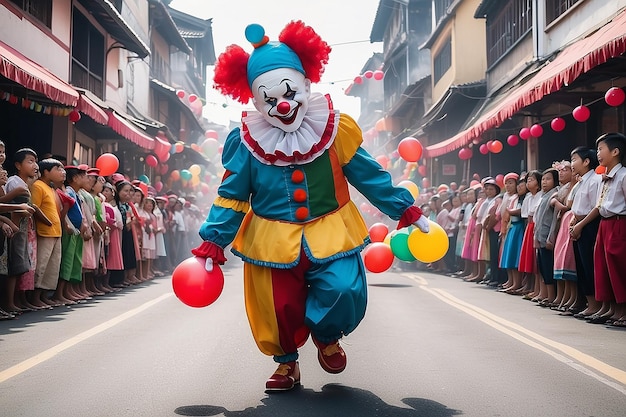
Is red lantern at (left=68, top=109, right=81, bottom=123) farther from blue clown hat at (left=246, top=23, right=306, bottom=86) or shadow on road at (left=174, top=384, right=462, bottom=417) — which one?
shadow on road at (left=174, top=384, right=462, bottom=417)

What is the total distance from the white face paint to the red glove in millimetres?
874

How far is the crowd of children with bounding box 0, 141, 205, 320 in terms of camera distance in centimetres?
1045

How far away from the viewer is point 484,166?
29297mm

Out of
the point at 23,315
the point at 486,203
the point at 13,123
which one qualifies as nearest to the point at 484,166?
the point at 486,203

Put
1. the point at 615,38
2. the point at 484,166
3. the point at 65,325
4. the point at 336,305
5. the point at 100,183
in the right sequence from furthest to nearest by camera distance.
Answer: the point at 484,166, the point at 100,183, the point at 615,38, the point at 65,325, the point at 336,305

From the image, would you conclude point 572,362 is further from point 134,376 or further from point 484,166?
point 484,166

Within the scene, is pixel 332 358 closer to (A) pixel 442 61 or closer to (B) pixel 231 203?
(B) pixel 231 203

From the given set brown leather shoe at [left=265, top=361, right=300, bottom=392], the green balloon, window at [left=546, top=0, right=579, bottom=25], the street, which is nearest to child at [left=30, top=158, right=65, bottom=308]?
the street

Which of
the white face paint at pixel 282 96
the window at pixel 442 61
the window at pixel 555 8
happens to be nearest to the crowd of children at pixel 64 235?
the white face paint at pixel 282 96

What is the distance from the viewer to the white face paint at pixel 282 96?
18.9ft

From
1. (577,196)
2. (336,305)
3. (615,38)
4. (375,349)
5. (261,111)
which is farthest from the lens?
(615,38)

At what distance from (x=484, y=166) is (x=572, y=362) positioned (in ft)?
75.4

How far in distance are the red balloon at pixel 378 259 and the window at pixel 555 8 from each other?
42.8 ft

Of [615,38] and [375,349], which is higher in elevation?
[615,38]
